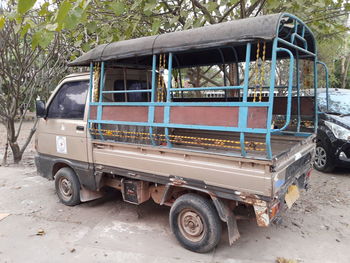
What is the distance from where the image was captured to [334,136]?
533 centimetres

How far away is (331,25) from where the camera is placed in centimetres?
487

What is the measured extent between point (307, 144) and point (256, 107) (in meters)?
1.52

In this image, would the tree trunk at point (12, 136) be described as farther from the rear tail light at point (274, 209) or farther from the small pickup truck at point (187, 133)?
the rear tail light at point (274, 209)

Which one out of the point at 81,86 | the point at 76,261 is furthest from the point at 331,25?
the point at 76,261

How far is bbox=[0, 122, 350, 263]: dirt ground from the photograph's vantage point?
2971 millimetres

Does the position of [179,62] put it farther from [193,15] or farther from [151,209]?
[151,209]

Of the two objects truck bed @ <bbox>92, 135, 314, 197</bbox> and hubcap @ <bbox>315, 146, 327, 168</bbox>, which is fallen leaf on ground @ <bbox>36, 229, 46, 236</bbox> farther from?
hubcap @ <bbox>315, 146, 327, 168</bbox>

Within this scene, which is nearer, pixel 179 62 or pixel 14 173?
pixel 179 62

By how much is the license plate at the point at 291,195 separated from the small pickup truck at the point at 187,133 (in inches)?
0.4

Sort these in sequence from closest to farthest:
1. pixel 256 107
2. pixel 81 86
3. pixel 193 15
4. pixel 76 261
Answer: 1. pixel 256 107
2. pixel 76 261
3. pixel 81 86
4. pixel 193 15

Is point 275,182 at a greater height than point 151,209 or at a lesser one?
greater

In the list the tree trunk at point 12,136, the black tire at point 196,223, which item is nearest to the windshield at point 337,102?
the black tire at point 196,223

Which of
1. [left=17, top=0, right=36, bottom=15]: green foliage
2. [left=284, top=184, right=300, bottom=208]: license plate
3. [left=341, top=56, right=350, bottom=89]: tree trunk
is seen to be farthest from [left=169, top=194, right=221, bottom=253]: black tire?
[left=341, top=56, right=350, bottom=89]: tree trunk

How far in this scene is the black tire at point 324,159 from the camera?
5429 millimetres
